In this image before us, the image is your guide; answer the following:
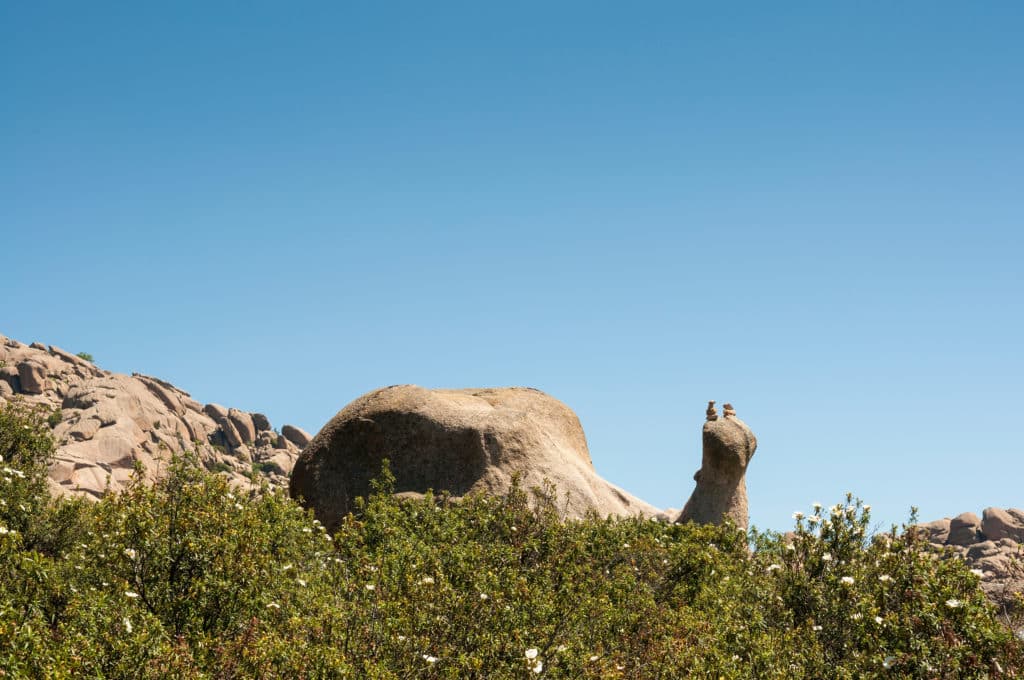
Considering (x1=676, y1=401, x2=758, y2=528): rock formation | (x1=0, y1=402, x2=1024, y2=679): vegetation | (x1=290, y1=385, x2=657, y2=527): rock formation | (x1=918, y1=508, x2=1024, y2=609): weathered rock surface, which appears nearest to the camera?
(x1=0, y1=402, x2=1024, y2=679): vegetation

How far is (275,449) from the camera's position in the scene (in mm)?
122688

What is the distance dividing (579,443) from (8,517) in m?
16.9

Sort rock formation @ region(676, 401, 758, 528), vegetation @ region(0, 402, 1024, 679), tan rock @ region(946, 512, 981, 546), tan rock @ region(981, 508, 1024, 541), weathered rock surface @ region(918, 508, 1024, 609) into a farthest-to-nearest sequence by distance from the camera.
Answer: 1. tan rock @ region(946, 512, 981, 546)
2. tan rock @ region(981, 508, 1024, 541)
3. weathered rock surface @ region(918, 508, 1024, 609)
4. rock formation @ region(676, 401, 758, 528)
5. vegetation @ region(0, 402, 1024, 679)

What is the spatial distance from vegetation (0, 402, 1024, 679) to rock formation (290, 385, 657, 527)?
24.4 ft

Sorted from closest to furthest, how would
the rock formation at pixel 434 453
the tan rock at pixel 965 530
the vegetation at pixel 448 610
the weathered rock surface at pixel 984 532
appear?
the vegetation at pixel 448 610 < the rock formation at pixel 434 453 < the weathered rock surface at pixel 984 532 < the tan rock at pixel 965 530

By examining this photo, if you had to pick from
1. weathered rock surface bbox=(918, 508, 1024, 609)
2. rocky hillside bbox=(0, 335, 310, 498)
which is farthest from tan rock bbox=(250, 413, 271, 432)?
weathered rock surface bbox=(918, 508, 1024, 609)

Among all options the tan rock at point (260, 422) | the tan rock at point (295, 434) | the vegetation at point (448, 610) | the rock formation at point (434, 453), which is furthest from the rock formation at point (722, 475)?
the tan rock at point (260, 422)

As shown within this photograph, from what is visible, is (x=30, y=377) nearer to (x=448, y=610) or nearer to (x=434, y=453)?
(x=434, y=453)

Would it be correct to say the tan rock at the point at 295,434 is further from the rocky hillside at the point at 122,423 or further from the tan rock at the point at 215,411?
the tan rock at the point at 215,411

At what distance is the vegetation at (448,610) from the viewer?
11.2 metres

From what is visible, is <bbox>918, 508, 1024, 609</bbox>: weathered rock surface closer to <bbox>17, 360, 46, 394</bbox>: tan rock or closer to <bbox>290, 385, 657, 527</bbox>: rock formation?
<bbox>290, 385, 657, 527</bbox>: rock formation

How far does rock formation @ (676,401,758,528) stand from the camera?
30.7 m

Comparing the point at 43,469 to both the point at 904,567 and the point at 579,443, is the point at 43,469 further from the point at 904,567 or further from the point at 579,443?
the point at 904,567

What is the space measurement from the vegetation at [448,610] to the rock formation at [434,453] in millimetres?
7442
